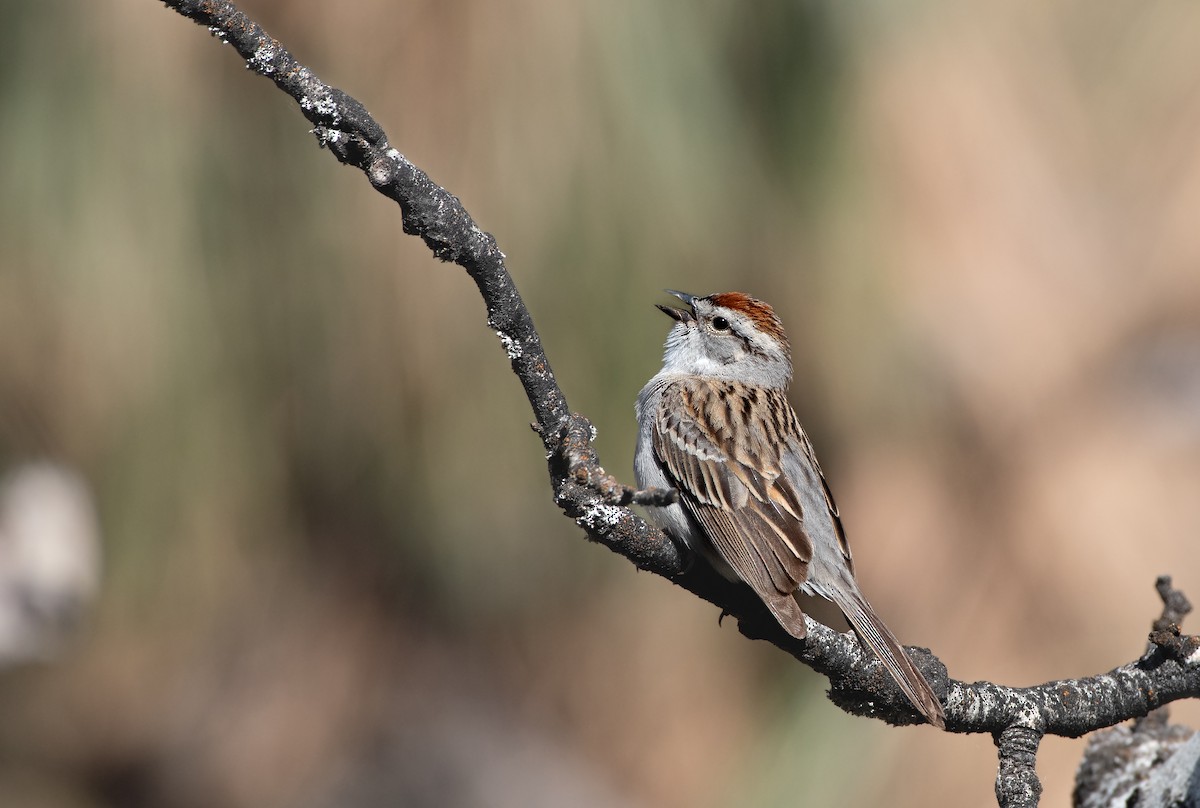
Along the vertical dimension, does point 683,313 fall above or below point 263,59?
above

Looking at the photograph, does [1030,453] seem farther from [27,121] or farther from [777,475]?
[27,121]

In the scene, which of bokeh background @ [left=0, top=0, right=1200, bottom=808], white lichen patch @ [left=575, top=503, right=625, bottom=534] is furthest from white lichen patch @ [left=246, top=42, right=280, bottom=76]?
bokeh background @ [left=0, top=0, right=1200, bottom=808]

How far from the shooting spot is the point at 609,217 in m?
3.92

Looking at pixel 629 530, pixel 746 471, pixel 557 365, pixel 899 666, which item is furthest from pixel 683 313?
pixel 557 365

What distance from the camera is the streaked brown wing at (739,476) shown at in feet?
6.43

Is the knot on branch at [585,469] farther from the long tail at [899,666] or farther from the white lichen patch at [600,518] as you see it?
the long tail at [899,666]

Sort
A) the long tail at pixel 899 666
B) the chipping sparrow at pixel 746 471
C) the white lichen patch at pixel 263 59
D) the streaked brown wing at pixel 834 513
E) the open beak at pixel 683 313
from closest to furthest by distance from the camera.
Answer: the white lichen patch at pixel 263 59, the long tail at pixel 899 666, the chipping sparrow at pixel 746 471, the streaked brown wing at pixel 834 513, the open beak at pixel 683 313

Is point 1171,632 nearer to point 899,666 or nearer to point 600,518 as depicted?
point 899,666

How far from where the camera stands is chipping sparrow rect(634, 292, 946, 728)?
6.23 ft

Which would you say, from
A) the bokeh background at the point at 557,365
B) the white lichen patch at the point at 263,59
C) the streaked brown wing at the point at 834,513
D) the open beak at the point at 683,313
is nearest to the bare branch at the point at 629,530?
the white lichen patch at the point at 263,59

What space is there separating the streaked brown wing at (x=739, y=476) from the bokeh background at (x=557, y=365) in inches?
60.5

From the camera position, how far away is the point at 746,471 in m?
2.27

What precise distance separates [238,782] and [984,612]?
9.40 ft

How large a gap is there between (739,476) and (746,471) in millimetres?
23
